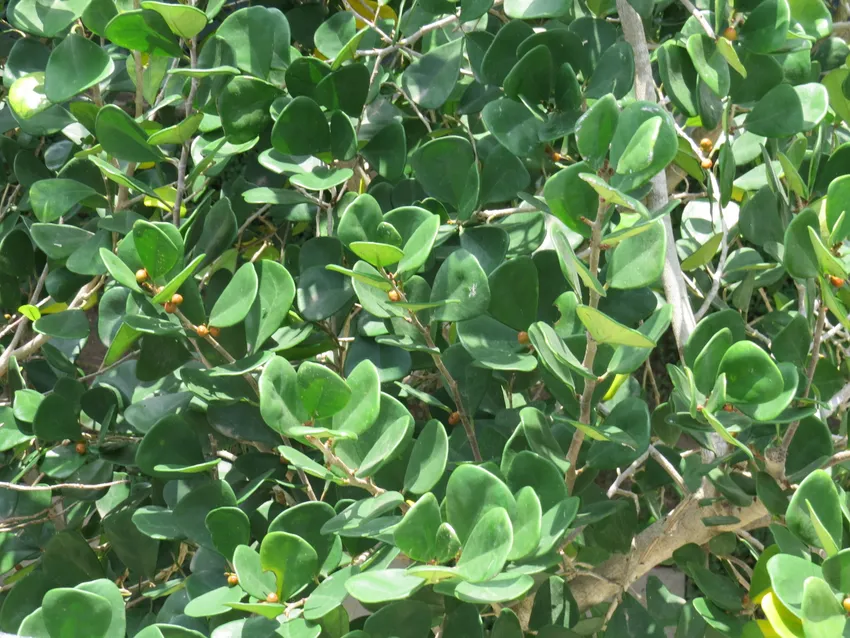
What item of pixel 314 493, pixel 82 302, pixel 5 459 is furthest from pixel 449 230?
pixel 5 459

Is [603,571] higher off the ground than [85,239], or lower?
lower

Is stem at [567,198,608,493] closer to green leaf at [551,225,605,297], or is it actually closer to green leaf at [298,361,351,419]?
green leaf at [551,225,605,297]

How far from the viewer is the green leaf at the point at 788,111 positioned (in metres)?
0.58

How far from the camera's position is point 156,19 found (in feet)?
1.97

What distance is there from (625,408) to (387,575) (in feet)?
0.63

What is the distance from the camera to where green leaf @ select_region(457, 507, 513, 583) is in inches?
15.9

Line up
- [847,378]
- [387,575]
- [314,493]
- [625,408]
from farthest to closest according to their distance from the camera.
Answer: [847,378]
[314,493]
[625,408]
[387,575]

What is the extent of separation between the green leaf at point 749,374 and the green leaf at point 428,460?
160 millimetres

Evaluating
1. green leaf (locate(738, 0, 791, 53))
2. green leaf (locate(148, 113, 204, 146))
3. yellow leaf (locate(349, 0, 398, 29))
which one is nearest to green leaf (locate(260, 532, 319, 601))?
green leaf (locate(148, 113, 204, 146))

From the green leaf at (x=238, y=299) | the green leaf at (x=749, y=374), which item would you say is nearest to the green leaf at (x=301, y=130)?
the green leaf at (x=238, y=299)

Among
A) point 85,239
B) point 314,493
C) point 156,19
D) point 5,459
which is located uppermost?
point 156,19

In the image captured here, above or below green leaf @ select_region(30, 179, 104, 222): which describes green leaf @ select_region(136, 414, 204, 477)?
below

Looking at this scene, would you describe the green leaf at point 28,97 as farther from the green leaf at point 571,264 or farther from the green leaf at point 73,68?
the green leaf at point 571,264

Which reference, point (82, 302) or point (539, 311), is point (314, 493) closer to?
point (539, 311)
